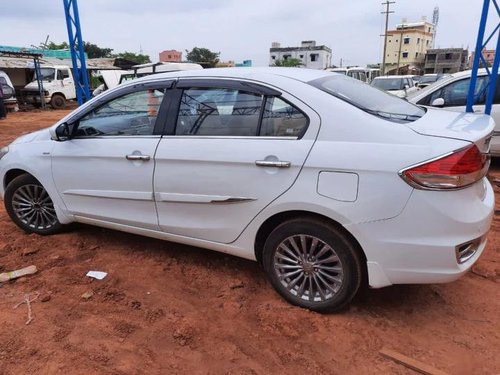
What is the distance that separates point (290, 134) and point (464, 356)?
167cm

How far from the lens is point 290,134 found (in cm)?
267

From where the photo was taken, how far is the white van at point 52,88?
21016 millimetres

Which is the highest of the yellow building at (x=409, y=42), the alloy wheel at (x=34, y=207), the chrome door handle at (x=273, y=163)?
the yellow building at (x=409, y=42)

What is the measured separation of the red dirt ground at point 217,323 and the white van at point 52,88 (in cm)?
1992

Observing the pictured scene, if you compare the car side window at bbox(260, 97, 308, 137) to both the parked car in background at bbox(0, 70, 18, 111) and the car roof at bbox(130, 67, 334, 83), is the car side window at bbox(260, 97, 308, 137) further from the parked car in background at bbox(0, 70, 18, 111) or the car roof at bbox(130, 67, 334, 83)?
the parked car in background at bbox(0, 70, 18, 111)

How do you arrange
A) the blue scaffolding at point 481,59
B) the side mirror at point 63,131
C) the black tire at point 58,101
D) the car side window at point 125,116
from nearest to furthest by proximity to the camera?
the car side window at point 125,116 → the side mirror at point 63,131 → the blue scaffolding at point 481,59 → the black tire at point 58,101

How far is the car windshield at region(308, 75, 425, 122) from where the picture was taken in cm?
266

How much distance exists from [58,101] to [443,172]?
22.7 m

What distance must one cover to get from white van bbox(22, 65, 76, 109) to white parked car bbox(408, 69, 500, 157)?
19.2m

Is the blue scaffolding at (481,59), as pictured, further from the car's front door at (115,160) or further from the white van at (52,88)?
the white van at (52,88)

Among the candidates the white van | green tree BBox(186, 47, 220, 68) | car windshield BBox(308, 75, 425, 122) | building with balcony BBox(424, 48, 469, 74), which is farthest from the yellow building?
car windshield BBox(308, 75, 425, 122)

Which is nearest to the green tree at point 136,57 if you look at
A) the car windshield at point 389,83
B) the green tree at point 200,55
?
the green tree at point 200,55

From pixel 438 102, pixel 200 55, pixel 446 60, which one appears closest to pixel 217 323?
pixel 438 102

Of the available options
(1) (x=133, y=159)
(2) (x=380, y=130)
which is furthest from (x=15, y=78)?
(2) (x=380, y=130)
